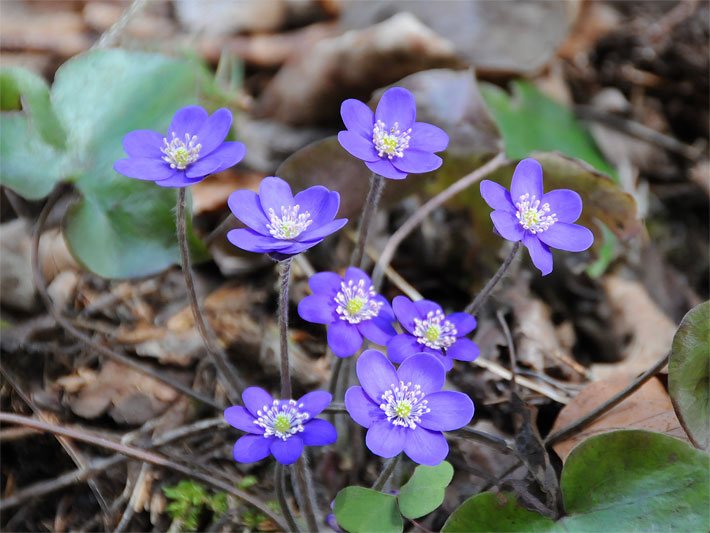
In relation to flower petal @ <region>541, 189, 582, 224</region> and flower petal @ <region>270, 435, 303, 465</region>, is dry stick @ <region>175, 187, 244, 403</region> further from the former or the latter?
flower petal @ <region>541, 189, 582, 224</region>

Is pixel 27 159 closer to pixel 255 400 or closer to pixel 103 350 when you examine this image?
pixel 103 350

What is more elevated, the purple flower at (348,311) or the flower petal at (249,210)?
the flower petal at (249,210)

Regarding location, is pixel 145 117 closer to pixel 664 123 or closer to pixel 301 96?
pixel 301 96

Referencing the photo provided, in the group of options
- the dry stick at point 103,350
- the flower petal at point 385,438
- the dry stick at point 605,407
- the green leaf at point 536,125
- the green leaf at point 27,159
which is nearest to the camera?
the flower petal at point 385,438

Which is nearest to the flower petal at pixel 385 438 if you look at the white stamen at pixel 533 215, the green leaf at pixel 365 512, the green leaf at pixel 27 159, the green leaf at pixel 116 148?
the green leaf at pixel 365 512

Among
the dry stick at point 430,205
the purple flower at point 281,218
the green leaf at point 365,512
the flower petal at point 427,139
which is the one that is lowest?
the dry stick at point 430,205

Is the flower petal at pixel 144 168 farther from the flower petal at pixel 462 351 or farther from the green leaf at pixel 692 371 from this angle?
the green leaf at pixel 692 371

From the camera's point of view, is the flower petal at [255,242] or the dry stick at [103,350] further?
the dry stick at [103,350]
